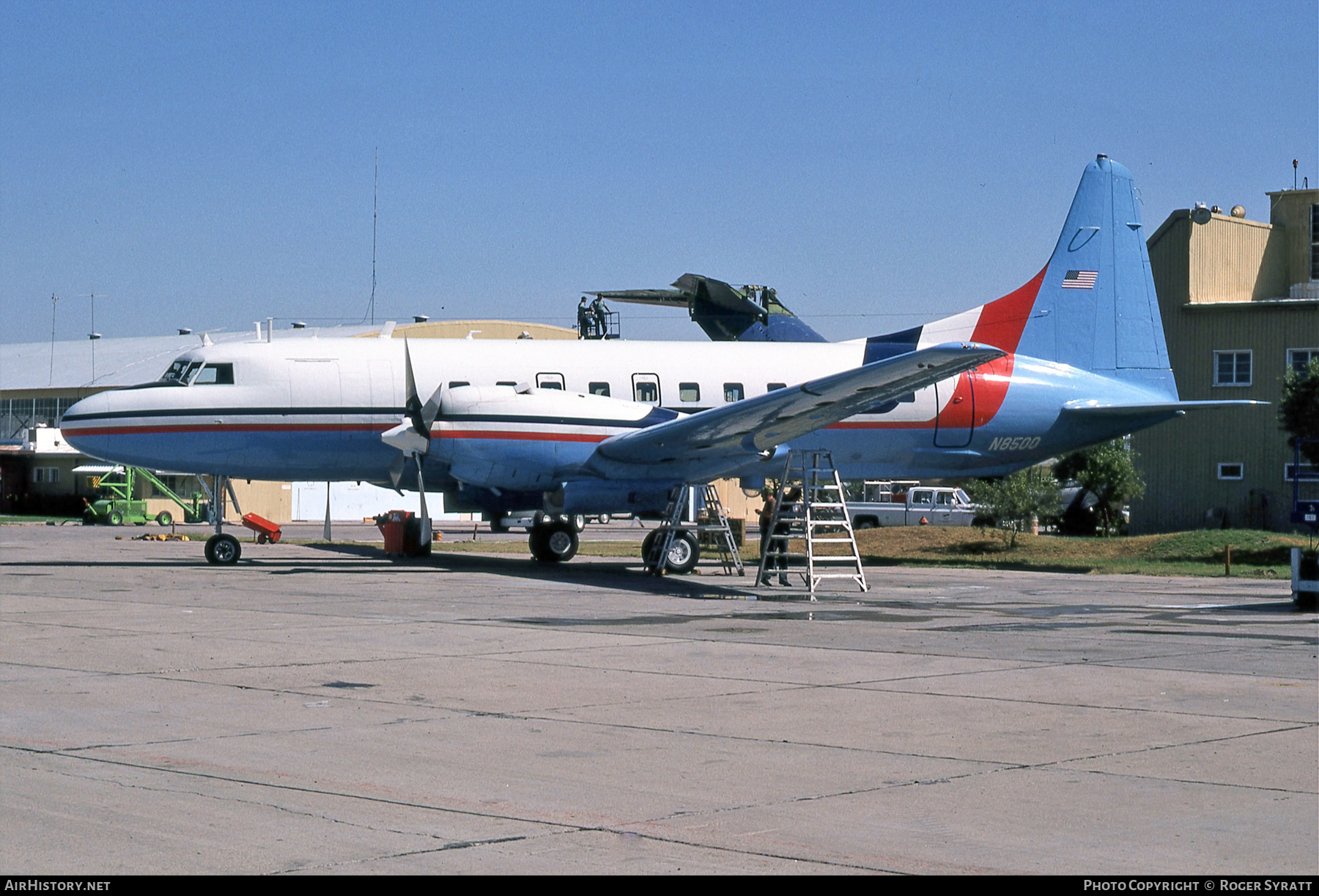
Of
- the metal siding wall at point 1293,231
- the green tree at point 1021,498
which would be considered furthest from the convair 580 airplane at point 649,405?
the metal siding wall at point 1293,231

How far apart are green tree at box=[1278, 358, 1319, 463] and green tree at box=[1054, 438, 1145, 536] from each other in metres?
4.82

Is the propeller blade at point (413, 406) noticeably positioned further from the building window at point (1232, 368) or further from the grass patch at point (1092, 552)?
the building window at point (1232, 368)

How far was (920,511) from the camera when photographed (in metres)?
44.1

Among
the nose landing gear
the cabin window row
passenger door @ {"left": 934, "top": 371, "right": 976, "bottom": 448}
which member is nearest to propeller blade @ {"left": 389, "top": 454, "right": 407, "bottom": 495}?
the cabin window row

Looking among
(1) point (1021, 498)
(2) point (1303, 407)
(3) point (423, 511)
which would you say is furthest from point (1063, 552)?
(3) point (423, 511)

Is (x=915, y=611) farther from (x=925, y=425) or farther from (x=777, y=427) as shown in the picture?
(x=925, y=425)

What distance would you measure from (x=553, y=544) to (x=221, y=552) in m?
6.18

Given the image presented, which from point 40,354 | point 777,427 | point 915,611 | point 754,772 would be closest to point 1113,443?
point 777,427

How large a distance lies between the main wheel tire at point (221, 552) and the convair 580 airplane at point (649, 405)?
0.04 metres

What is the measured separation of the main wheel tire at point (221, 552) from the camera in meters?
24.1

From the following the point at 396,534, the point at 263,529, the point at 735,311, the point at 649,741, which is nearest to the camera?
the point at 649,741

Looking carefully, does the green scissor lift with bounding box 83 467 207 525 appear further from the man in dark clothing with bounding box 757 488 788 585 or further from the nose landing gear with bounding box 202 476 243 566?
the man in dark clothing with bounding box 757 488 788 585

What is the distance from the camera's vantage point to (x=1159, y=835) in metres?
5.62

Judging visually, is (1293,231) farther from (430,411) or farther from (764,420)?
(430,411)
